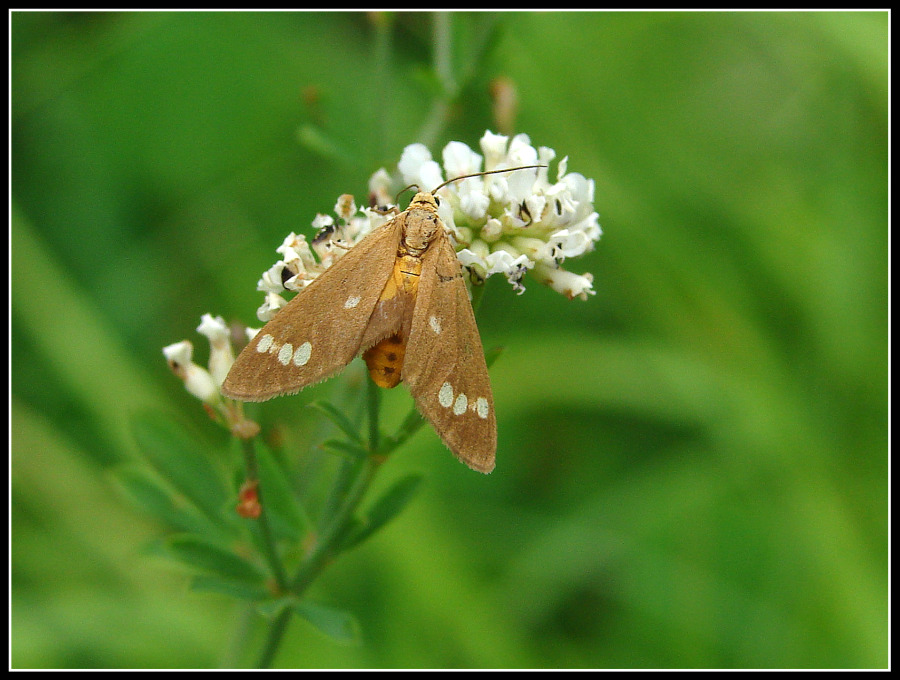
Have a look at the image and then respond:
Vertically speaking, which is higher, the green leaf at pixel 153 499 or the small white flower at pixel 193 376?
the small white flower at pixel 193 376

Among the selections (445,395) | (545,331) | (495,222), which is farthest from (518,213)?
(545,331)

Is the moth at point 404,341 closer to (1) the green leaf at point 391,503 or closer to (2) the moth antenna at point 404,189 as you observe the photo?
(2) the moth antenna at point 404,189

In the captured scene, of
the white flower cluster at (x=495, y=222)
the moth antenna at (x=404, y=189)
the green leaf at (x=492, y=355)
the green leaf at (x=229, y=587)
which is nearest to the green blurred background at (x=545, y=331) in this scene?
the moth antenna at (x=404, y=189)

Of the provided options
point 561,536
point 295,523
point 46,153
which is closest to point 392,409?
point 561,536

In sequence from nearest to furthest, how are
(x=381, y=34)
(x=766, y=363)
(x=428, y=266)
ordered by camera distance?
(x=428, y=266)
(x=381, y=34)
(x=766, y=363)

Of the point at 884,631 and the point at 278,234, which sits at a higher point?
the point at 278,234

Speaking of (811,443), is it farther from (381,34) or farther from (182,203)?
(182,203)
